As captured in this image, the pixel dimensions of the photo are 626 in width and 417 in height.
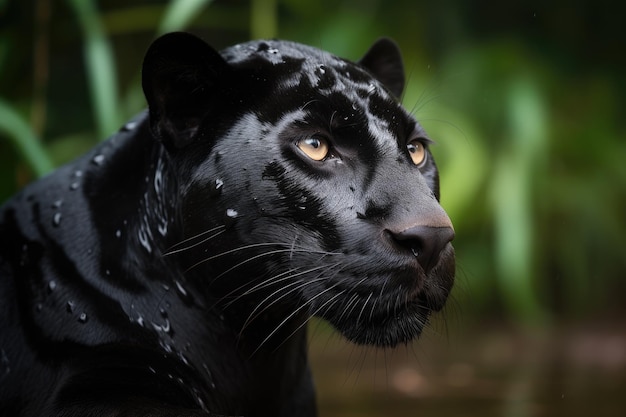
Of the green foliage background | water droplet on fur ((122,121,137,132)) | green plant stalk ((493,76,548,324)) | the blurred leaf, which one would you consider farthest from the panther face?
green plant stalk ((493,76,548,324))

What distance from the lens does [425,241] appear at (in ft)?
6.29

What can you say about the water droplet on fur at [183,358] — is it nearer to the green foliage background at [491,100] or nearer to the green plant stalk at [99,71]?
the green plant stalk at [99,71]

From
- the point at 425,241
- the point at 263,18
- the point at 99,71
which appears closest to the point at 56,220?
the point at 425,241

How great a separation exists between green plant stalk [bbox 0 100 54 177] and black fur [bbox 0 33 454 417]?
66.1 inches

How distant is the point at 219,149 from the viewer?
2.16 m

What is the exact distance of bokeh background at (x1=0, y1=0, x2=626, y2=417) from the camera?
4.70 meters

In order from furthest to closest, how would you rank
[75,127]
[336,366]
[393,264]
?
[75,127] → [336,366] → [393,264]

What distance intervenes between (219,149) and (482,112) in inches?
157

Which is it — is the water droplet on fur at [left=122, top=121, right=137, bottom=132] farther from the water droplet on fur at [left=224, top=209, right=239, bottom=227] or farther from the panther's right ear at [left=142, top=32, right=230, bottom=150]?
the water droplet on fur at [left=224, top=209, right=239, bottom=227]

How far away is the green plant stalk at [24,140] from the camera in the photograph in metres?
4.05

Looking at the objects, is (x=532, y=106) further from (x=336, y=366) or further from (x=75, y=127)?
(x=75, y=127)

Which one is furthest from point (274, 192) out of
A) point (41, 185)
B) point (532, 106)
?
point (532, 106)

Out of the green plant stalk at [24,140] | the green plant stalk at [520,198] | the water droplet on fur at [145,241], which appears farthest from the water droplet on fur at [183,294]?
the green plant stalk at [520,198]

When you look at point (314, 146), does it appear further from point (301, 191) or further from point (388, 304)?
point (388, 304)
